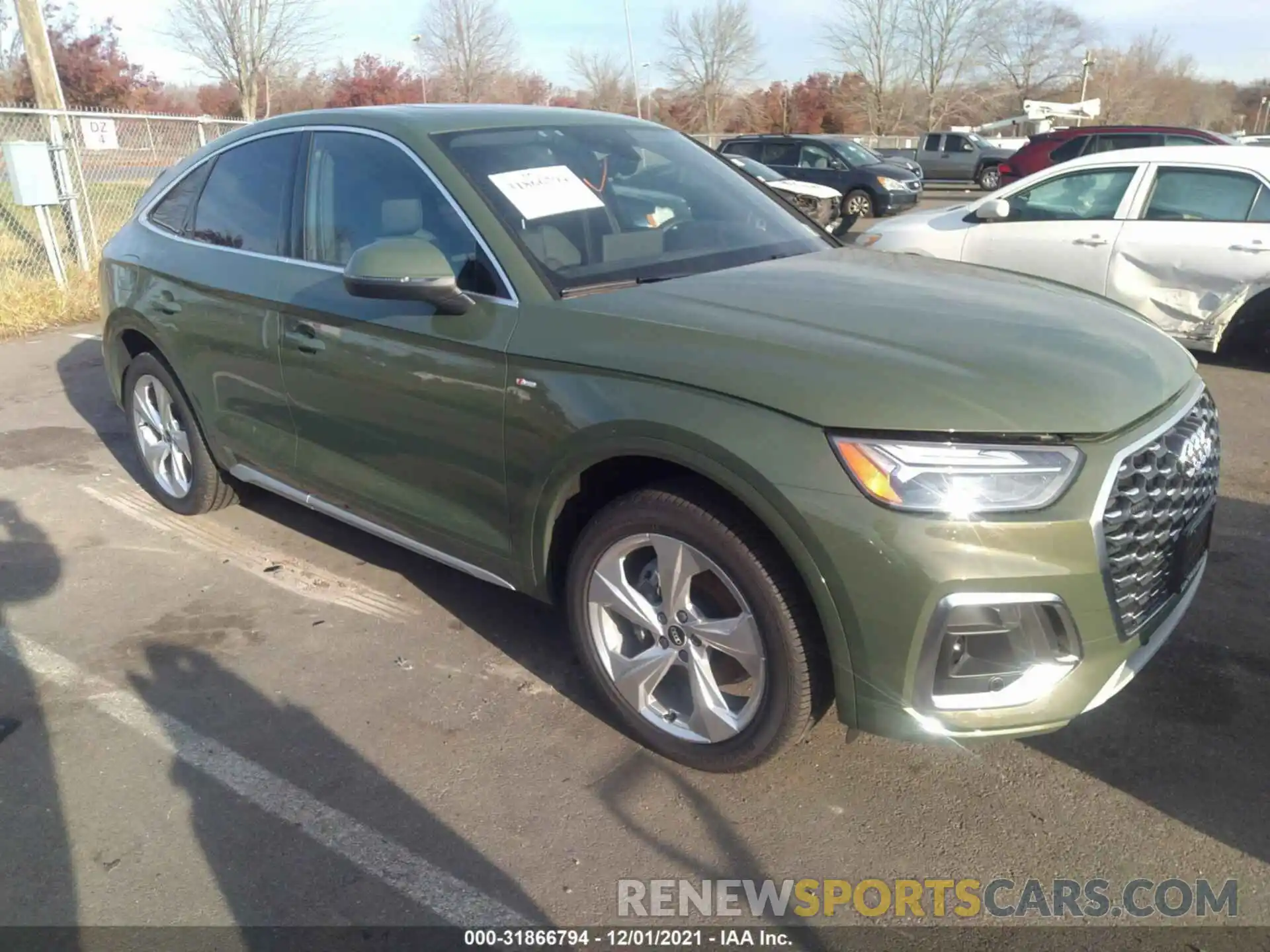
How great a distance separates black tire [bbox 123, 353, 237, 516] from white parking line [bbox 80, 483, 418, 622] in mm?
91

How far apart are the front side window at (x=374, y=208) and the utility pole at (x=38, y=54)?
10.1m

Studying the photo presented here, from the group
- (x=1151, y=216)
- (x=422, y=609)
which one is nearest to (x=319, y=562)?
(x=422, y=609)

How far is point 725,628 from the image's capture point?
260cm

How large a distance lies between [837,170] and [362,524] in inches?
693

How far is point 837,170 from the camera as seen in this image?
19.4 meters

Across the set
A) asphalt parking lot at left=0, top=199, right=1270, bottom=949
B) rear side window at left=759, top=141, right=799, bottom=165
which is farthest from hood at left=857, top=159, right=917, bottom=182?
asphalt parking lot at left=0, top=199, right=1270, bottom=949

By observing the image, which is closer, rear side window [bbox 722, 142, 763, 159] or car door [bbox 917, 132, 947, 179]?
rear side window [bbox 722, 142, 763, 159]

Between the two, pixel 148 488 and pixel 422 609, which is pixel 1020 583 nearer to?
pixel 422 609

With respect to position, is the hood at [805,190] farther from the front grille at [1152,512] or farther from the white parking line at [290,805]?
the white parking line at [290,805]

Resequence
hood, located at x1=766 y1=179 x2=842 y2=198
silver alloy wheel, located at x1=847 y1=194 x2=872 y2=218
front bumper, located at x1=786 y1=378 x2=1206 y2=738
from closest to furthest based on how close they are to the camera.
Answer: front bumper, located at x1=786 y1=378 x2=1206 y2=738, hood, located at x1=766 y1=179 x2=842 y2=198, silver alloy wheel, located at x1=847 y1=194 x2=872 y2=218

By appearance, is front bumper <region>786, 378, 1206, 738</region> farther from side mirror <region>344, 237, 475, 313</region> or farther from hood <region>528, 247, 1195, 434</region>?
side mirror <region>344, 237, 475, 313</region>

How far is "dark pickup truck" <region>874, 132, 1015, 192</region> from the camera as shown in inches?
1095

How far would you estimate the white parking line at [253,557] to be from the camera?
12.8 ft

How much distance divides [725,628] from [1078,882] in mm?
1045
